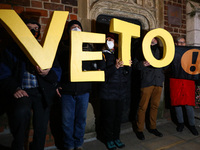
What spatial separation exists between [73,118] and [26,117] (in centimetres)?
68

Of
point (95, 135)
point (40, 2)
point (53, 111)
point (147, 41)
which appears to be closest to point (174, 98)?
point (147, 41)

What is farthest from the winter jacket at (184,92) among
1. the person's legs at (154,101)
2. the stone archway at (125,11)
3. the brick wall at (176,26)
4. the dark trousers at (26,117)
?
the dark trousers at (26,117)

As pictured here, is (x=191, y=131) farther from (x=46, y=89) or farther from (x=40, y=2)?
(x=40, y=2)

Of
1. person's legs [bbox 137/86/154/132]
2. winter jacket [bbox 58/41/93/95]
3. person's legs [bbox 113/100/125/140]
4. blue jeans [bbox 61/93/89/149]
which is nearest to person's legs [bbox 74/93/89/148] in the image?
blue jeans [bbox 61/93/89/149]

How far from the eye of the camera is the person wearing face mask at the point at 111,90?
2.08 meters

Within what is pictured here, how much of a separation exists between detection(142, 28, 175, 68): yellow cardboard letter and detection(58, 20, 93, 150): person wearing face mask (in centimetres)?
87

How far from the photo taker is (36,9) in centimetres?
213

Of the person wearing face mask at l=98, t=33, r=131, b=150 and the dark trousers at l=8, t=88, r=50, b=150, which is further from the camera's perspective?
the person wearing face mask at l=98, t=33, r=131, b=150

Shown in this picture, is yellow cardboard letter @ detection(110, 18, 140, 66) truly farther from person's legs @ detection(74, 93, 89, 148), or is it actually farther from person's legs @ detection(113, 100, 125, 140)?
person's legs @ detection(74, 93, 89, 148)

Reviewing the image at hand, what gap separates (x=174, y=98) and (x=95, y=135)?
1.68 m

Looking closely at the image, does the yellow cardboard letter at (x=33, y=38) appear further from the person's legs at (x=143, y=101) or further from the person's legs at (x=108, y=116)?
the person's legs at (x=143, y=101)

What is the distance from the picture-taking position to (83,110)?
6.70ft

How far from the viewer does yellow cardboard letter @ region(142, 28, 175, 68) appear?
205 centimetres

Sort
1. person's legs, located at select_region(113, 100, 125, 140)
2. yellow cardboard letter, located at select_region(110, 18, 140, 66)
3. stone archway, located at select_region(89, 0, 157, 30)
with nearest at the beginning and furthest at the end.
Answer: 1. yellow cardboard letter, located at select_region(110, 18, 140, 66)
2. person's legs, located at select_region(113, 100, 125, 140)
3. stone archway, located at select_region(89, 0, 157, 30)
